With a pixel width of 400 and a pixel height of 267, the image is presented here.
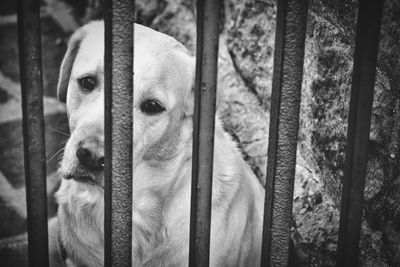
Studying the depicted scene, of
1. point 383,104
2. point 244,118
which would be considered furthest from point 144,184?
point 383,104

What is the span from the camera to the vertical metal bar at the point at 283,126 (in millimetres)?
785

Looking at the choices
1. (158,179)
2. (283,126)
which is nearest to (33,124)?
(283,126)

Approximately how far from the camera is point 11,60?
2857mm

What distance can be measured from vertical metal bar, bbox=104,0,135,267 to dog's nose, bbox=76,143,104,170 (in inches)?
23.5

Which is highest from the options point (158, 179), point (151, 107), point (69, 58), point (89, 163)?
point (69, 58)

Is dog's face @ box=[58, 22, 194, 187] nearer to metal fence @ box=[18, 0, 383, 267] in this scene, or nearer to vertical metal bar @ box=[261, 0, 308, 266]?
metal fence @ box=[18, 0, 383, 267]

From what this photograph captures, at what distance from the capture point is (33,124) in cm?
78

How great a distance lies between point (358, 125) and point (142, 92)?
0.99 metres

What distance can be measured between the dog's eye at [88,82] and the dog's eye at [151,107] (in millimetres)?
230

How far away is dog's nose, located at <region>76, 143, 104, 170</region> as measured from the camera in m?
1.37

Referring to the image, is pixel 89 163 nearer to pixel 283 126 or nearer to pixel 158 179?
pixel 158 179

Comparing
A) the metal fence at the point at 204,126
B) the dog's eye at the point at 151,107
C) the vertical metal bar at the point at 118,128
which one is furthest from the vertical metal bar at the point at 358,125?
the dog's eye at the point at 151,107

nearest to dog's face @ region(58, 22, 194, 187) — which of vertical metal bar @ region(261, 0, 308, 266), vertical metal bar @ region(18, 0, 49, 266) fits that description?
vertical metal bar @ region(18, 0, 49, 266)

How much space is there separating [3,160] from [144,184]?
1530 millimetres
